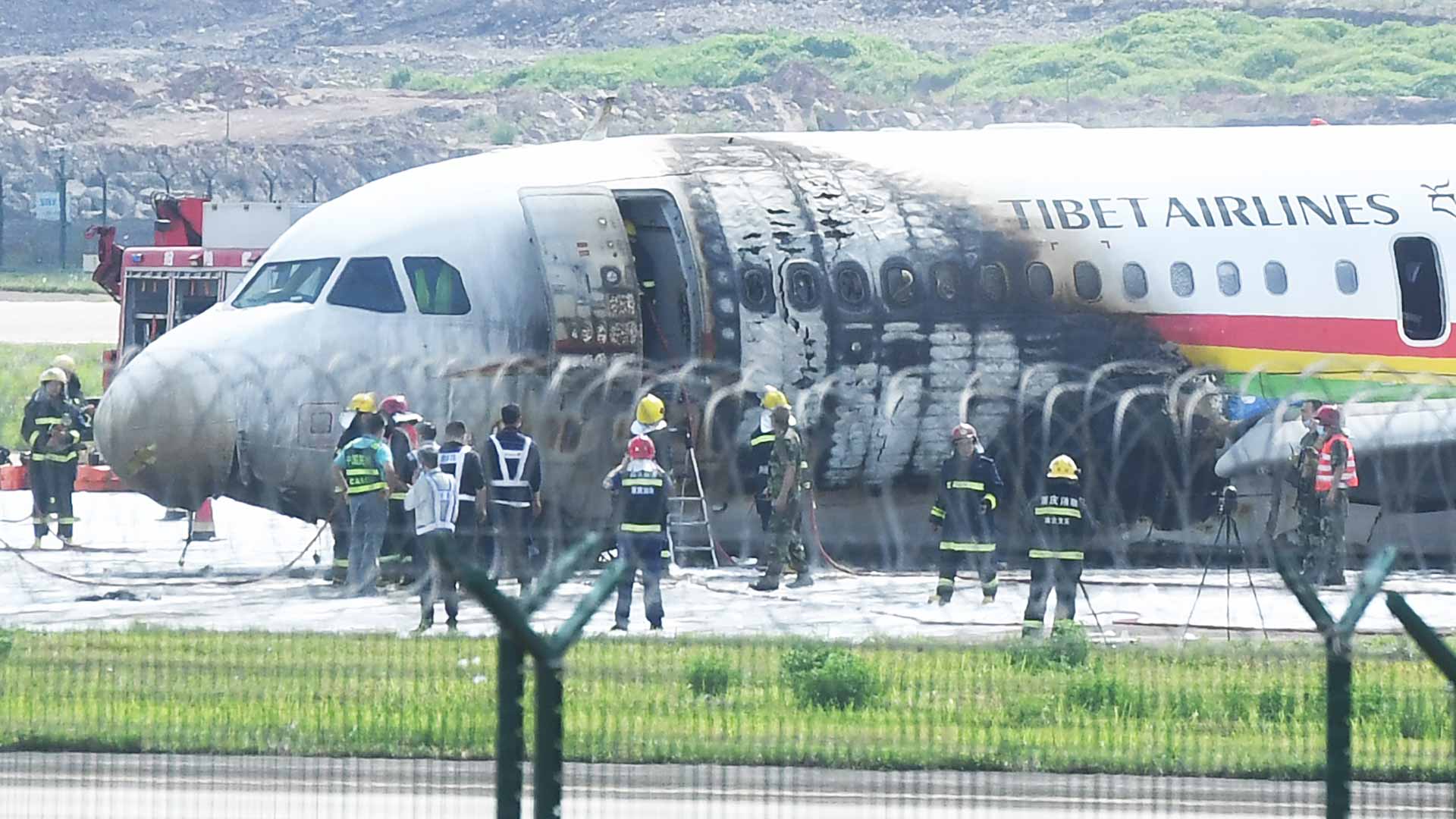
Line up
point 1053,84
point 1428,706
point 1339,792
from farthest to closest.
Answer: point 1053,84 → point 1428,706 → point 1339,792

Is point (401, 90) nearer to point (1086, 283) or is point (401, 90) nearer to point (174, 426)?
point (1086, 283)

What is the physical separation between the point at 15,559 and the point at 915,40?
10339cm

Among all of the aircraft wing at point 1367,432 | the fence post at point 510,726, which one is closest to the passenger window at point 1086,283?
the aircraft wing at point 1367,432

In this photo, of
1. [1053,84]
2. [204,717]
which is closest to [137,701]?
[204,717]

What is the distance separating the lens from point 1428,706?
15383 millimetres

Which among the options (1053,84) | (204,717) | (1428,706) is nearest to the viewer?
(204,717)

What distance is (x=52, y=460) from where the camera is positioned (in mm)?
25875

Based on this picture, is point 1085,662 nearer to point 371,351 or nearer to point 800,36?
point 371,351

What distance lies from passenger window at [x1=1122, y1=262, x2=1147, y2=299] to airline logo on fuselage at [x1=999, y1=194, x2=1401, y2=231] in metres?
0.39

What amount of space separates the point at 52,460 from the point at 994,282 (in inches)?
381

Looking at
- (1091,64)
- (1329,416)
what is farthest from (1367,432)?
(1091,64)

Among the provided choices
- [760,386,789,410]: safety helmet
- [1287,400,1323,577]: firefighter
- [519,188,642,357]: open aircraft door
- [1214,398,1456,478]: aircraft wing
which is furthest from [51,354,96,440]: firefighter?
[1287,400,1323,577]: firefighter

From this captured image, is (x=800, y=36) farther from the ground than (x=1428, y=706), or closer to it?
farther from the ground

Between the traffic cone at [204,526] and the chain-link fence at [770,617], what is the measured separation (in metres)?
0.17
